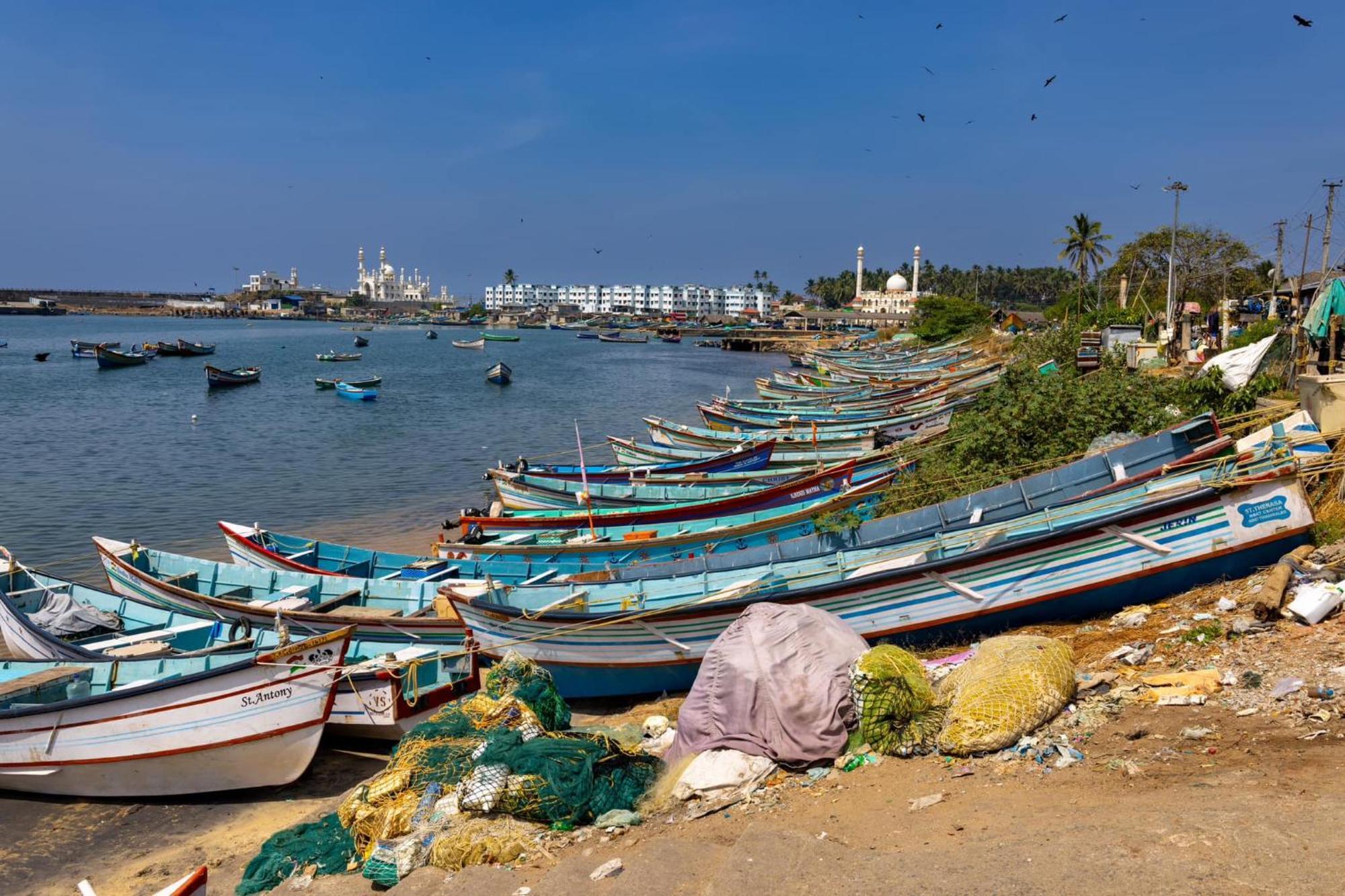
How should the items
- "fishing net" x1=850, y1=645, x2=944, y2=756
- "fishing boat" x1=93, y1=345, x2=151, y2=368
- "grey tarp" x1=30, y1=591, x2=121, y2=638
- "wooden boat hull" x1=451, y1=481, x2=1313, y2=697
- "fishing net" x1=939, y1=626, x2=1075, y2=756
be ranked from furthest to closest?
1. "fishing boat" x1=93, y1=345, x2=151, y2=368
2. "grey tarp" x1=30, y1=591, x2=121, y2=638
3. "wooden boat hull" x1=451, y1=481, x2=1313, y2=697
4. "fishing net" x1=850, y1=645, x2=944, y2=756
5. "fishing net" x1=939, y1=626, x2=1075, y2=756

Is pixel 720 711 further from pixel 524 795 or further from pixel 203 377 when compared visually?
pixel 203 377

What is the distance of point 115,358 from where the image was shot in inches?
2830

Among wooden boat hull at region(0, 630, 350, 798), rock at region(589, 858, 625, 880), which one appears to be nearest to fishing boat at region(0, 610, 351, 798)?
wooden boat hull at region(0, 630, 350, 798)

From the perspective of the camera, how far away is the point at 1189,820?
5.59 metres

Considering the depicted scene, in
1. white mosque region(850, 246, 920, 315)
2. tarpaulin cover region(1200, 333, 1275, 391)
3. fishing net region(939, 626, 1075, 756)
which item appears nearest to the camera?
fishing net region(939, 626, 1075, 756)

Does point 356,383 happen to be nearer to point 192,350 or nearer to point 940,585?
point 192,350

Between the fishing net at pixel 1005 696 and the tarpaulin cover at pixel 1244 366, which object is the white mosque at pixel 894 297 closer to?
the tarpaulin cover at pixel 1244 366

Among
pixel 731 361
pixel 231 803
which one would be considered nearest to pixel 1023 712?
pixel 231 803

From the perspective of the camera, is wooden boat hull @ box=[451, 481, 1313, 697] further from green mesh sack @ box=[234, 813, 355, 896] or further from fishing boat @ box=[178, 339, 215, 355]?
fishing boat @ box=[178, 339, 215, 355]

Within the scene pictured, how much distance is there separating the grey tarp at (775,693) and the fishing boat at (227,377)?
5711 cm

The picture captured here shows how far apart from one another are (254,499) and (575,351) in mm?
79565

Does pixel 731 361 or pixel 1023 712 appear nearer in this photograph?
pixel 1023 712

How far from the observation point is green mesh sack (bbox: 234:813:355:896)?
→ 764cm

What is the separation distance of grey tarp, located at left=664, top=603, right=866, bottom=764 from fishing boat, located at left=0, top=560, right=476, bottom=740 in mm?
3728
